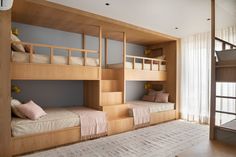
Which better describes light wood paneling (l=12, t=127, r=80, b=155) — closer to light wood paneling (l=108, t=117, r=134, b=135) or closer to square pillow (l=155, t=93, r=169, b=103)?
light wood paneling (l=108, t=117, r=134, b=135)

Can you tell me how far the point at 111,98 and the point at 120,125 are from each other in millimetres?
712

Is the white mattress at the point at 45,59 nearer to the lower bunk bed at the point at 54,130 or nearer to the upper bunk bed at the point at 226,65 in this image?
the lower bunk bed at the point at 54,130

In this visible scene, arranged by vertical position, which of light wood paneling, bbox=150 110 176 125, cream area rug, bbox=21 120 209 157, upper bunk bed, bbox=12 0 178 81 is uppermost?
upper bunk bed, bbox=12 0 178 81

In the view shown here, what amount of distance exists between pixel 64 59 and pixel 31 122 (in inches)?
52.4

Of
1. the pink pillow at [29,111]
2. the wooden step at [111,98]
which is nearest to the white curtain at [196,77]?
the wooden step at [111,98]

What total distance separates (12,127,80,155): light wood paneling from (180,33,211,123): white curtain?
3562 mm

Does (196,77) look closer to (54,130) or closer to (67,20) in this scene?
(67,20)

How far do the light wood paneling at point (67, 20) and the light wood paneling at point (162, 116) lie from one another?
2.30m

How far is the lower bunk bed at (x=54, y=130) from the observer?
107 inches

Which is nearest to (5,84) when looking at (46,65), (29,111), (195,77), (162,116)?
(29,111)

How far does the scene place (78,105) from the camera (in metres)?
4.59

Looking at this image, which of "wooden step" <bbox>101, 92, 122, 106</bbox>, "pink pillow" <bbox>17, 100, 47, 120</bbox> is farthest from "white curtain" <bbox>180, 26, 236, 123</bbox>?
"pink pillow" <bbox>17, 100, 47, 120</bbox>

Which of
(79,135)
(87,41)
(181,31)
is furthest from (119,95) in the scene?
(181,31)

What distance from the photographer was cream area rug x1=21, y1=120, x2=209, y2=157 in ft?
9.03
